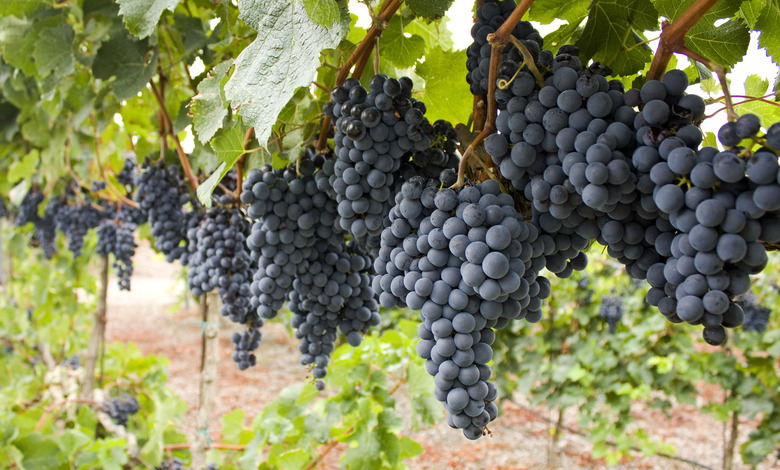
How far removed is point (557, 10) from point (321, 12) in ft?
1.31

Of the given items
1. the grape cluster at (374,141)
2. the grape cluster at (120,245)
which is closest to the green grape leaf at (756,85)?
the grape cluster at (374,141)

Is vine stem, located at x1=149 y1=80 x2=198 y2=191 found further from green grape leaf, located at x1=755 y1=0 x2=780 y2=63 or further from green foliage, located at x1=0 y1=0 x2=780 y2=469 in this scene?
green grape leaf, located at x1=755 y1=0 x2=780 y2=63

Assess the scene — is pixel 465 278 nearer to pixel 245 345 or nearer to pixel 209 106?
pixel 209 106

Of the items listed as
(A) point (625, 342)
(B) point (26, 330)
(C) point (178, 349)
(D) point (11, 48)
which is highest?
(D) point (11, 48)

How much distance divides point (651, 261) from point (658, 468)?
17.4 ft

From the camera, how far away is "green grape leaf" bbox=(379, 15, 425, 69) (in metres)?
0.98

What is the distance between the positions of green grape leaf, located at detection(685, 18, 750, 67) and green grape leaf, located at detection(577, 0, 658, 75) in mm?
55

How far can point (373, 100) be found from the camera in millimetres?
746

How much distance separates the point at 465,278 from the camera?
604 mm

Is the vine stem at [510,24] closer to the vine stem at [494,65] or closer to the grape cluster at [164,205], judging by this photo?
the vine stem at [494,65]

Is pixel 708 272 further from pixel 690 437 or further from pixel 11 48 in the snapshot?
pixel 690 437

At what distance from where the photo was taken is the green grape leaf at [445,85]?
93 cm

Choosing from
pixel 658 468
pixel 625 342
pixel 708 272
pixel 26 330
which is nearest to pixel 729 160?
pixel 708 272

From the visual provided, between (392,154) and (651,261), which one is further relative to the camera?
(392,154)
